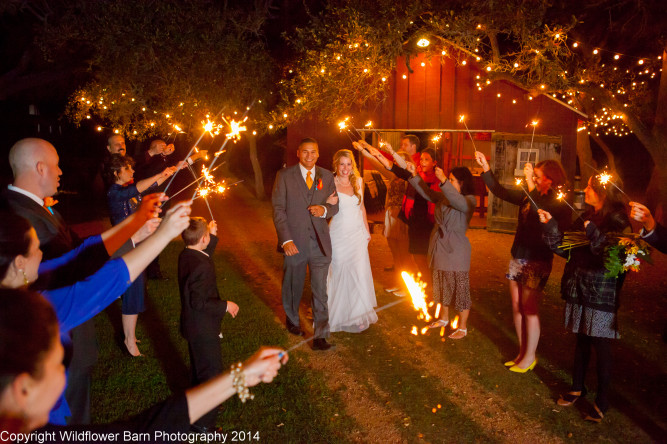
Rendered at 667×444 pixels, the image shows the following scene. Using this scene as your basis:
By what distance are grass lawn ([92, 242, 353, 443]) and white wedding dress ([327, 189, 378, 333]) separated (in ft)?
2.83

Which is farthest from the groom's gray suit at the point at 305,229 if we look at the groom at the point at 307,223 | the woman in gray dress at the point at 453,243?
the woman in gray dress at the point at 453,243

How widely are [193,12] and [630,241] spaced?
41.9 feet

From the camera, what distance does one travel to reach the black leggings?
14.2ft

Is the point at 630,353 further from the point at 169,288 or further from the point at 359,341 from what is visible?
the point at 169,288

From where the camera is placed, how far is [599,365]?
4.36 metres

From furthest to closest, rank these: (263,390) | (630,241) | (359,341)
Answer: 1. (359,341)
2. (263,390)
3. (630,241)

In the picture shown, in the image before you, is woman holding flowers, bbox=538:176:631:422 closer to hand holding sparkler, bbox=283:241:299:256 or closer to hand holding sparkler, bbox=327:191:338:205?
hand holding sparkler, bbox=327:191:338:205

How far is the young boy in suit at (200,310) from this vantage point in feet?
13.5

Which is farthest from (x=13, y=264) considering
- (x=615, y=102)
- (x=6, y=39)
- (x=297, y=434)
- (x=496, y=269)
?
(x=6, y=39)

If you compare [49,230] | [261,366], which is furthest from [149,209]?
[261,366]

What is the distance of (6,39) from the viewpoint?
18.6 m

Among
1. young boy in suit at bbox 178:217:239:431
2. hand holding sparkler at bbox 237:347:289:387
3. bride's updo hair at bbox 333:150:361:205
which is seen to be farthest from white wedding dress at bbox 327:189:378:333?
hand holding sparkler at bbox 237:347:289:387

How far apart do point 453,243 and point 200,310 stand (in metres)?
3.29

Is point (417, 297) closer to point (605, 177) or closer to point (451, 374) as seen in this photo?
point (451, 374)
